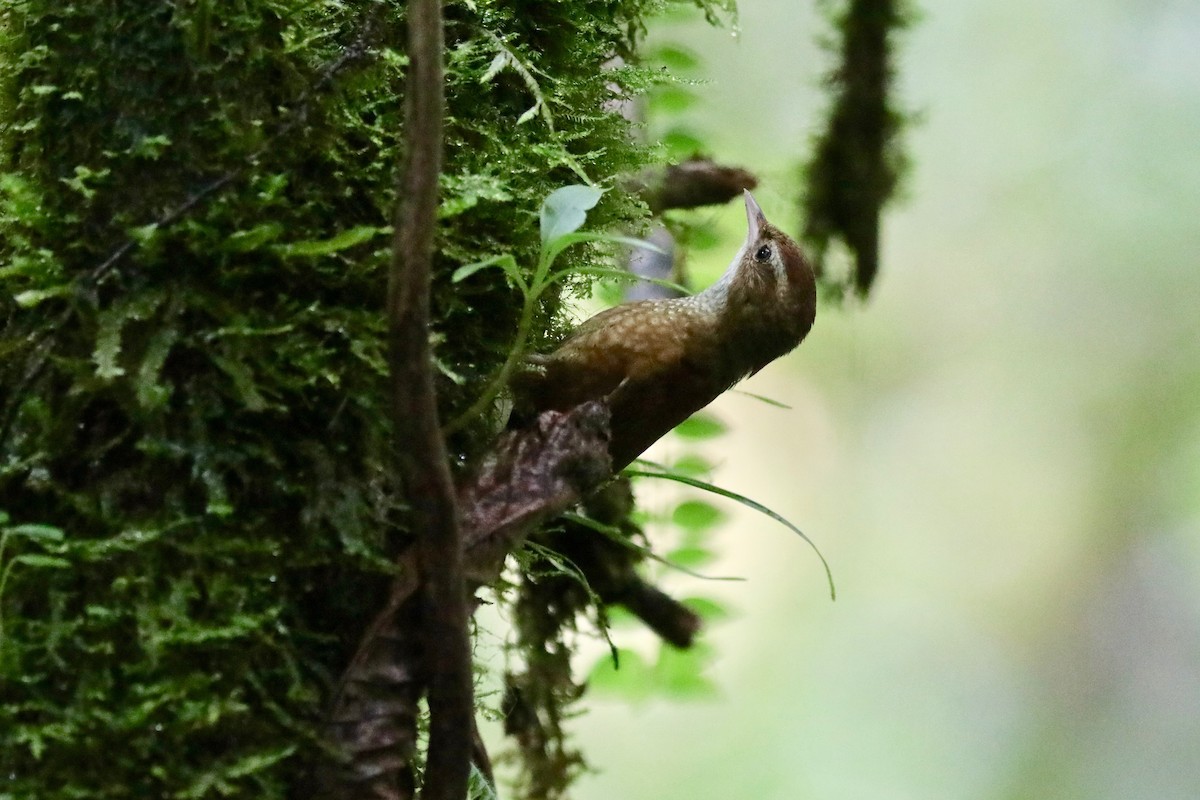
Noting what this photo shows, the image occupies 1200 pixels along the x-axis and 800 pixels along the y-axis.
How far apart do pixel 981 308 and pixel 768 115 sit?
2.00 meters

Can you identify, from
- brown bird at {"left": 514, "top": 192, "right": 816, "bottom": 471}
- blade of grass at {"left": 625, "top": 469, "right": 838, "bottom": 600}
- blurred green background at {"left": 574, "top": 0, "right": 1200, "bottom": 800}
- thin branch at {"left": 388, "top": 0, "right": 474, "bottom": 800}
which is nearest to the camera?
thin branch at {"left": 388, "top": 0, "right": 474, "bottom": 800}

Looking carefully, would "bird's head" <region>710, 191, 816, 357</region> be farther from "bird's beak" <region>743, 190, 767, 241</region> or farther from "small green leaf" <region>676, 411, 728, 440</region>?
"small green leaf" <region>676, 411, 728, 440</region>

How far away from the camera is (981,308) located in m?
6.64

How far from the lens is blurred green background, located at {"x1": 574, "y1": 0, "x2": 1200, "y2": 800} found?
6141 mm

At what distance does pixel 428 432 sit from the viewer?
1.01 metres

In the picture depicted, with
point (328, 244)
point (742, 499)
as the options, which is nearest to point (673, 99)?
point (742, 499)

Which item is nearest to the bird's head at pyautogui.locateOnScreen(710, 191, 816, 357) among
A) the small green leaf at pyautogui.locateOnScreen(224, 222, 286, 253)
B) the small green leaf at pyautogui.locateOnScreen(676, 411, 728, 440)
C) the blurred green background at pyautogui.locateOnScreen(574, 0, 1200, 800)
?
the small green leaf at pyautogui.locateOnScreen(676, 411, 728, 440)

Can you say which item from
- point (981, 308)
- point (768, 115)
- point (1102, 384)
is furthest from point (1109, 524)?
point (768, 115)

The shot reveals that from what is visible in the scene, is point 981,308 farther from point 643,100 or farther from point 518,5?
point 518,5

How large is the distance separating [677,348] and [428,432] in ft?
2.32

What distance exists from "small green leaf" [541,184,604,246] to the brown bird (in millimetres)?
341

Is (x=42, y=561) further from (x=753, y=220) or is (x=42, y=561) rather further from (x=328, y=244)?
(x=753, y=220)

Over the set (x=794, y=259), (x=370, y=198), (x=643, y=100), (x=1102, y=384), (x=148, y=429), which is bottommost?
(x=148, y=429)

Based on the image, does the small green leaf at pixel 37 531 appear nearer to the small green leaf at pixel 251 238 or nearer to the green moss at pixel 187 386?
the green moss at pixel 187 386
